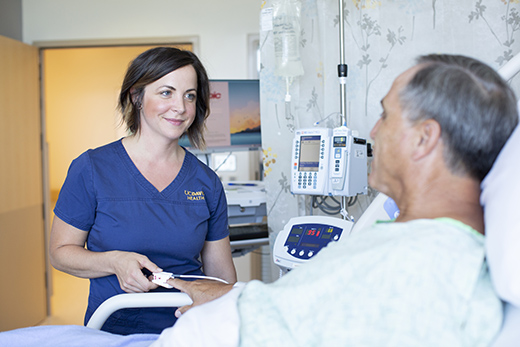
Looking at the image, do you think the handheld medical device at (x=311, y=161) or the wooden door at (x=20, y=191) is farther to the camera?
the wooden door at (x=20, y=191)

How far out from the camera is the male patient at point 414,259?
67 cm

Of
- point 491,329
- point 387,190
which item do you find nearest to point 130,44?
point 387,190

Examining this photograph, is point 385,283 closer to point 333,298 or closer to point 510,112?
point 333,298

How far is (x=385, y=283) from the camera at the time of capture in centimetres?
69

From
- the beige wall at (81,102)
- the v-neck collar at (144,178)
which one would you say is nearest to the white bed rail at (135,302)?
the v-neck collar at (144,178)

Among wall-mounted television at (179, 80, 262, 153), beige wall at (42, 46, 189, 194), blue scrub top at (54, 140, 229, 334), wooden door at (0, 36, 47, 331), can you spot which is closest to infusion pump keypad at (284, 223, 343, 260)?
blue scrub top at (54, 140, 229, 334)

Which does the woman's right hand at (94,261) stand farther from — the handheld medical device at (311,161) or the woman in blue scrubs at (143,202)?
the handheld medical device at (311,161)

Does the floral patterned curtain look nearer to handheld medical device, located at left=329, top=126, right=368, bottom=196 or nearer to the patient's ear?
handheld medical device, located at left=329, top=126, right=368, bottom=196

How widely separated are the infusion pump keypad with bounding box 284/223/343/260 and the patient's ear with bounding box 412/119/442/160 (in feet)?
2.65

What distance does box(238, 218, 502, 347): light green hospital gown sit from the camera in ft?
2.17

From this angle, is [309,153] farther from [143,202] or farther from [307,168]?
[143,202]

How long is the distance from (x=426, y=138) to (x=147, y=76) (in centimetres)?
95

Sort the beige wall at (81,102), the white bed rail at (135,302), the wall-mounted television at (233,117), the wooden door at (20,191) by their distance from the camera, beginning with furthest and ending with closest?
the beige wall at (81,102) → the wooden door at (20,191) → the wall-mounted television at (233,117) → the white bed rail at (135,302)

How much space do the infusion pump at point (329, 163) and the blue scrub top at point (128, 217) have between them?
1.55ft
